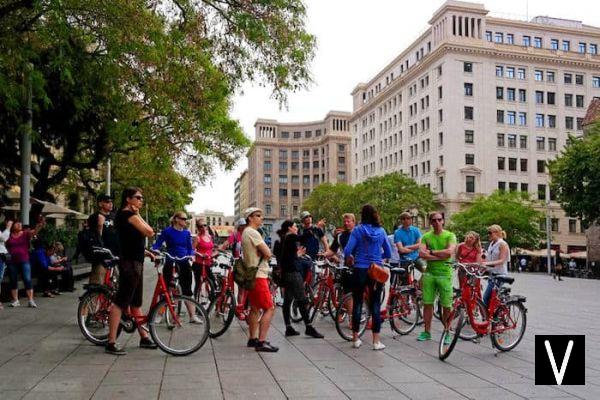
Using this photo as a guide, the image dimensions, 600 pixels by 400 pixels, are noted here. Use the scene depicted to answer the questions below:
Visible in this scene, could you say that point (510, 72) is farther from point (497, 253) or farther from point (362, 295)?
point (362, 295)

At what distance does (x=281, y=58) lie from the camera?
541 inches

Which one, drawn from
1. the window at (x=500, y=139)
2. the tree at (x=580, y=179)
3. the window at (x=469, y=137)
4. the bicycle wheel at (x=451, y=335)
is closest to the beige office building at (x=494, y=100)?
the window at (x=500, y=139)

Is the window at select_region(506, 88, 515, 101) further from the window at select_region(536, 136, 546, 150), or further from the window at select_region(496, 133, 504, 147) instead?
the window at select_region(536, 136, 546, 150)

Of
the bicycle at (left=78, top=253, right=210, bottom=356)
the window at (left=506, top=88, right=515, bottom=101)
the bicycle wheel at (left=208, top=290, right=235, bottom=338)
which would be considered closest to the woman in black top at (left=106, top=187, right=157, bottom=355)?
the bicycle at (left=78, top=253, right=210, bottom=356)

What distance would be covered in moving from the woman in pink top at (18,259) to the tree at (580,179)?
31162 mm

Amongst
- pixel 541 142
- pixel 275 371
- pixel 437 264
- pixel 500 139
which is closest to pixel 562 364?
pixel 275 371

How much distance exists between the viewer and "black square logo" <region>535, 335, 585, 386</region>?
5.49 m

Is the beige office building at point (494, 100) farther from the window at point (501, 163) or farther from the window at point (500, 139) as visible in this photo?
the window at point (501, 163)

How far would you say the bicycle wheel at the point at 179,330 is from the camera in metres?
7.84

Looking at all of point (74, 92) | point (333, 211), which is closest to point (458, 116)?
point (333, 211)

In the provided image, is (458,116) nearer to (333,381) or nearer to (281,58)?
(281,58)

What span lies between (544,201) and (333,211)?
23542 millimetres

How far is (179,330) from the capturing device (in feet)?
26.3

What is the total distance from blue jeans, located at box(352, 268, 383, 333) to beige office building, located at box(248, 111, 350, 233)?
136781mm
